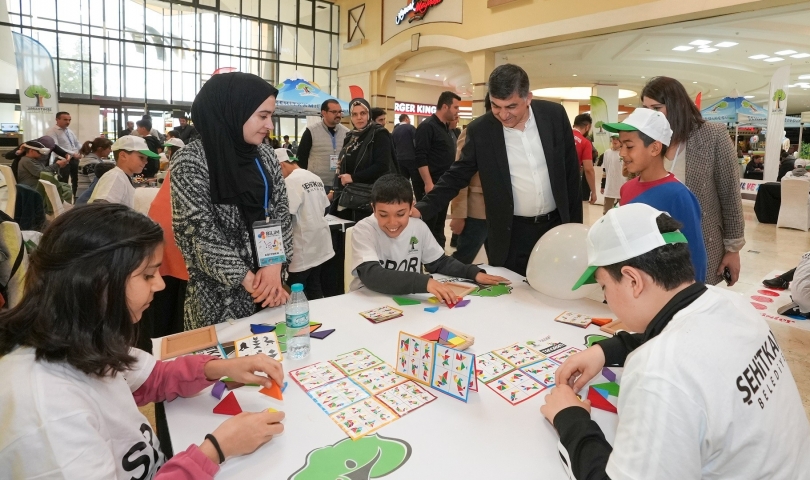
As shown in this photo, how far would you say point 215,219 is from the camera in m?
1.73

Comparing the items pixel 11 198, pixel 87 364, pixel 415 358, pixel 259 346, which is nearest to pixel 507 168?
pixel 415 358

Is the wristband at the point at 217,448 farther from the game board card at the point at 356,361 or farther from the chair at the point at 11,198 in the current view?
the chair at the point at 11,198

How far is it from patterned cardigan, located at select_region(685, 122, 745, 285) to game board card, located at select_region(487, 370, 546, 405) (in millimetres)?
1386

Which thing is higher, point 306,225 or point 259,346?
point 306,225

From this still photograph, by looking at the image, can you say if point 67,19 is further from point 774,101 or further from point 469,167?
point 774,101

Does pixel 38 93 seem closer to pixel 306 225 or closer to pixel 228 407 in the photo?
pixel 306 225

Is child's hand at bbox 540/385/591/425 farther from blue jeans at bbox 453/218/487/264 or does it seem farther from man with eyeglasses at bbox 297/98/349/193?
man with eyeglasses at bbox 297/98/349/193

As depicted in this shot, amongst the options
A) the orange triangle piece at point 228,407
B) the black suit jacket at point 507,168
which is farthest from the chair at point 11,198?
the black suit jacket at point 507,168

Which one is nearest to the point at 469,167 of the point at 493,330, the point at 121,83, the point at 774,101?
the point at 493,330

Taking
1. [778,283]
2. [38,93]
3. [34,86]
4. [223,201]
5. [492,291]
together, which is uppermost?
[34,86]

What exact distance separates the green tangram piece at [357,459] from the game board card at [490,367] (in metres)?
0.37

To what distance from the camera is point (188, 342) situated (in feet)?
5.03

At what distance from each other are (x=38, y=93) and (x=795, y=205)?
13.8 m

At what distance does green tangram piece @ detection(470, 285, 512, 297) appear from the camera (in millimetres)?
2047
